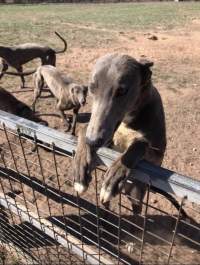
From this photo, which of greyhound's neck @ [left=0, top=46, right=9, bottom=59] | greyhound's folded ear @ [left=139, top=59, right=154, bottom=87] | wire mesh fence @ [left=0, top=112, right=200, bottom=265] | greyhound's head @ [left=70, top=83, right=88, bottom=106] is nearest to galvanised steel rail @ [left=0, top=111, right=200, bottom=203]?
wire mesh fence @ [left=0, top=112, right=200, bottom=265]

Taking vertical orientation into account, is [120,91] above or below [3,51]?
above

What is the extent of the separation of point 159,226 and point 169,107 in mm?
3515

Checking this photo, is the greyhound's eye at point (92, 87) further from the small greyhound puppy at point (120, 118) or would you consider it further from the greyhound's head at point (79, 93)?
the greyhound's head at point (79, 93)

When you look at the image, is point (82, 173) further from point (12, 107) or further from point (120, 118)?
point (12, 107)

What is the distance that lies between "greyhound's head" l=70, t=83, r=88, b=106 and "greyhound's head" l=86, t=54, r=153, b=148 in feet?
10.5

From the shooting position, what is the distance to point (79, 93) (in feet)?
19.6

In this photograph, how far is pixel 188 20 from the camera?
18.5 meters

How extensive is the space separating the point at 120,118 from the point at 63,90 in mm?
3996

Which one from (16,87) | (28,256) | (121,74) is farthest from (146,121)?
(16,87)

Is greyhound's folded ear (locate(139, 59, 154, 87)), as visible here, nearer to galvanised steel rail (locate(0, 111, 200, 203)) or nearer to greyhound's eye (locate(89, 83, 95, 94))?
greyhound's eye (locate(89, 83, 95, 94))

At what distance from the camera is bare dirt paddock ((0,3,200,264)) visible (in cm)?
581

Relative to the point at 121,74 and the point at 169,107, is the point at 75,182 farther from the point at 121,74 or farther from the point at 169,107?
the point at 169,107

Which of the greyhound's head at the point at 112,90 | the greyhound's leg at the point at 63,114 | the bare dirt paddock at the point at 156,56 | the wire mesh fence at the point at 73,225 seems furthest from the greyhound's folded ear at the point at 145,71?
the greyhound's leg at the point at 63,114

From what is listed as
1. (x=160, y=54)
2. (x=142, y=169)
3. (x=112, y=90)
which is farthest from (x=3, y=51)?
(x=142, y=169)
